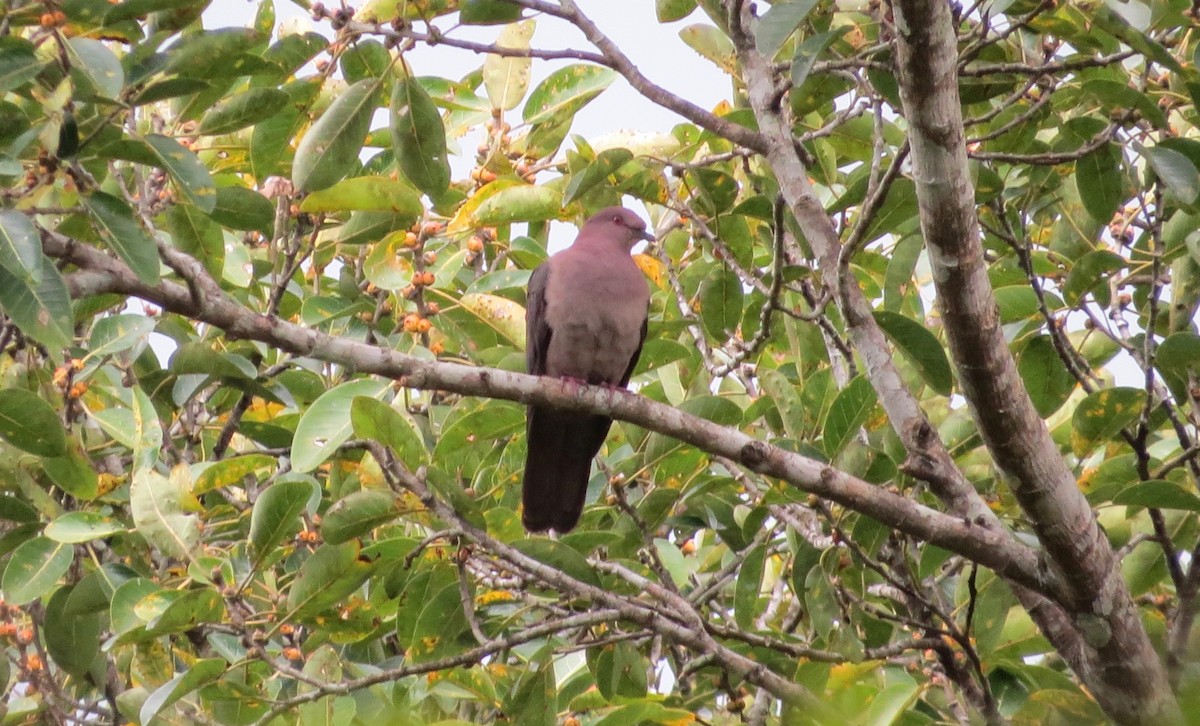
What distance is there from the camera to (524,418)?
370 centimetres

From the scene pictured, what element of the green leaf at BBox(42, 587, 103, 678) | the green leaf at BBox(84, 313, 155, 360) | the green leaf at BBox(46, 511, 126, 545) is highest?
the green leaf at BBox(84, 313, 155, 360)

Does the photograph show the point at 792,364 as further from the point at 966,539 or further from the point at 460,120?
the point at 966,539

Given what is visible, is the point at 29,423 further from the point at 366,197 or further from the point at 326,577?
the point at 366,197

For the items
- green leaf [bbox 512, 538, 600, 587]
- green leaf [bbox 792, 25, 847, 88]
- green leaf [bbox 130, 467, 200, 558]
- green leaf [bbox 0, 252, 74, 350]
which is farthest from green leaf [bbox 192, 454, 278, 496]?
green leaf [bbox 792, 25, 847, 88]

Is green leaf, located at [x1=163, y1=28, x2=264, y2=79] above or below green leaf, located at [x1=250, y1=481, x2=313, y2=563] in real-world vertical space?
above

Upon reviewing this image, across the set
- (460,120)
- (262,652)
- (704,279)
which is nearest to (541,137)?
(460,120)

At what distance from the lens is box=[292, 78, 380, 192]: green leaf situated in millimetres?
3146

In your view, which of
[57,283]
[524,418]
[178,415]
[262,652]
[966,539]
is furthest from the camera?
[178,415]

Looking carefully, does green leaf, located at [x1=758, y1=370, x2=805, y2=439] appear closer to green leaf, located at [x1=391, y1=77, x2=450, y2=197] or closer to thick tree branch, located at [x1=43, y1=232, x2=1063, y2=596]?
thick tree branch, located at [x1=43, y1=232, x2=1063, y2=596]

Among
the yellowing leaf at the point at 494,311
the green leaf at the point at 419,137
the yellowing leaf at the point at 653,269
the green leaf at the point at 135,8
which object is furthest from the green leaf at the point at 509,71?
the green leaf at the point at 135,8

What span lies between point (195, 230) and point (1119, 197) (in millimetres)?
2450

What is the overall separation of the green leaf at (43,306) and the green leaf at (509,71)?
2.00 m

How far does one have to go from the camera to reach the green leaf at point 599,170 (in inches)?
134

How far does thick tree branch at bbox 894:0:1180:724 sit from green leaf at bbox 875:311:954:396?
28 cm
